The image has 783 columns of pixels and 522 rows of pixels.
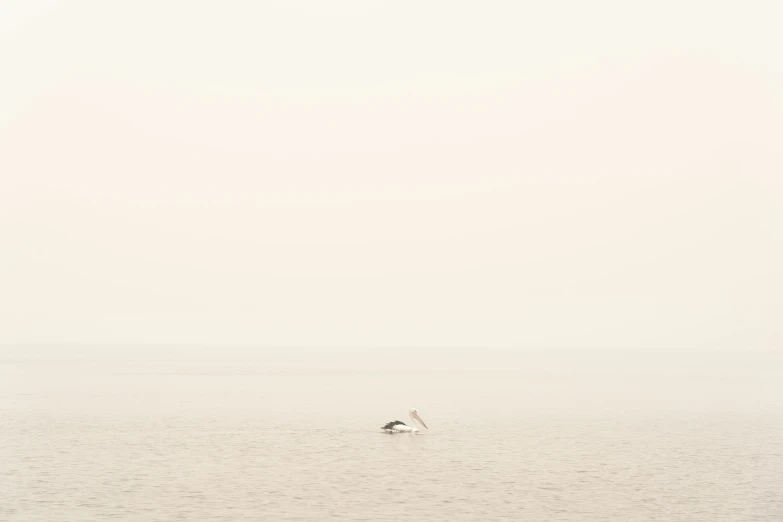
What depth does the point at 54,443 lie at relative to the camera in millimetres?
46469

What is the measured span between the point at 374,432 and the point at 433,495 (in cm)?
2054

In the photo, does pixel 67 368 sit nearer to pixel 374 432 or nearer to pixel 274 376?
pixel 274 376

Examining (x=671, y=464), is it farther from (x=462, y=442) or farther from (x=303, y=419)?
(x=303, y=419)

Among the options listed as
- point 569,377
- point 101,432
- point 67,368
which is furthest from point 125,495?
point 67,368

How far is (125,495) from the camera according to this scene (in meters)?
33.2

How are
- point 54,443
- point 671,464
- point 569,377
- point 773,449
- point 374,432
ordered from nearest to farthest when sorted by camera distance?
point 671,464
point 54,443
point 773,449
point 374,432
point 569,377

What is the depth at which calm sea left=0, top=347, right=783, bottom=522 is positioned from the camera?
1265 inches

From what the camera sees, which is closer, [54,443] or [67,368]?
[54,443]

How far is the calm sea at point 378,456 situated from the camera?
1265 inches

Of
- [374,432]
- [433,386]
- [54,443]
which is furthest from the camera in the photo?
[433,386]

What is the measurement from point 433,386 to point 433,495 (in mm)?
65090

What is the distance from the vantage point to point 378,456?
44.6m

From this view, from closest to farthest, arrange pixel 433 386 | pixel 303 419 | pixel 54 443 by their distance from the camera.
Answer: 1. pixel 54 443
2. pixel 303 419
3. pixel 433 386

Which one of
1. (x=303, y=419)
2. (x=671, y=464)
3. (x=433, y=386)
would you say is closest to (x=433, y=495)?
(x=671, y=464)
